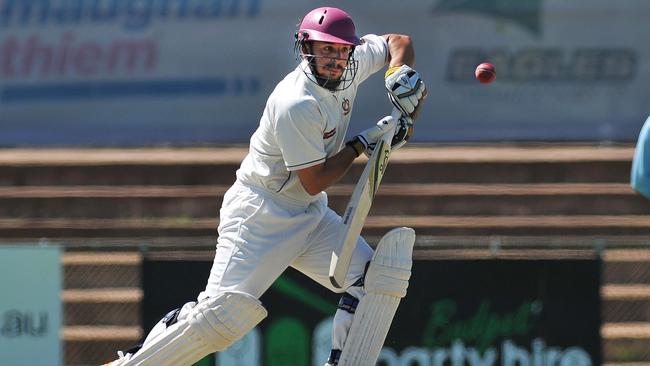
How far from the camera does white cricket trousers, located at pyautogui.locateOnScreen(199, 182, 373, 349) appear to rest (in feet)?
17.7

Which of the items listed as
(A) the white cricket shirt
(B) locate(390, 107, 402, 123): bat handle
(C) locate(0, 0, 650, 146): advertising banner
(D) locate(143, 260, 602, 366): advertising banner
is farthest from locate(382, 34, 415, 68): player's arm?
(C) locate(0, 0, 650, 146): advertising banner

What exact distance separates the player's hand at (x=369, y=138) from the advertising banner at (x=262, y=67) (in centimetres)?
427

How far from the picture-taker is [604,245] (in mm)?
7121

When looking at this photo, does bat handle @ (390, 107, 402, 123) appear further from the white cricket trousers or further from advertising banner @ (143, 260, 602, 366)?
advertising banner @ (143, 260, 602, 366)

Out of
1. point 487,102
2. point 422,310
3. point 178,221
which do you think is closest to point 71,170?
point 178,221

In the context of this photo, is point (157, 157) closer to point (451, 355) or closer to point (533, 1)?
point (533, 1)

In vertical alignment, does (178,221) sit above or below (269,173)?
above

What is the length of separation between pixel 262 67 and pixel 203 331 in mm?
4587

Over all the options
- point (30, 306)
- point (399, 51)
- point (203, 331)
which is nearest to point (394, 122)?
point (399, 51)

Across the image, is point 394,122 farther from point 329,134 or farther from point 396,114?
point 329,134

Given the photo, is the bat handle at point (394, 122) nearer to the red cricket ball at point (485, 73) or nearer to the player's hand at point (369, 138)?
the player's hand at point (369, 138)

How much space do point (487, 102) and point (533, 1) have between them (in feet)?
2.42

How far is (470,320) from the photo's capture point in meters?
7.04

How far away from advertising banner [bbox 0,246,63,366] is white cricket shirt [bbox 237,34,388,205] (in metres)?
2.12
